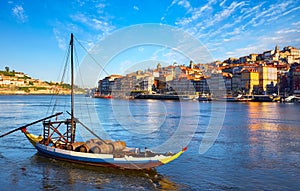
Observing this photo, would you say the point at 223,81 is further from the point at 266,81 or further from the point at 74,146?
the point at 74,146

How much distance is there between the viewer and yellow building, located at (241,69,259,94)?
360 ft

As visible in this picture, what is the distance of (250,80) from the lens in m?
110

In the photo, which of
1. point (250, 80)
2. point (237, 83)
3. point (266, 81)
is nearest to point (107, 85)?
point (237, 83)

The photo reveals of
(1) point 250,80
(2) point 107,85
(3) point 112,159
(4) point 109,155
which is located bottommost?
(3) point 112,159

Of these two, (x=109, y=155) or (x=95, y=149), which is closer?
(x=109, y=155)

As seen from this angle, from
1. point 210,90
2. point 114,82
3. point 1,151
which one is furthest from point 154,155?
point 114,82

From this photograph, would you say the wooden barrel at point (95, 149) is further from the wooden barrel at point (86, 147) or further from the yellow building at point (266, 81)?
the yellow building at point (266, 81)

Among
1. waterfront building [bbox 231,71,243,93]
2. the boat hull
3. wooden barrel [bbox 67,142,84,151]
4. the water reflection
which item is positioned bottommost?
the water reflection

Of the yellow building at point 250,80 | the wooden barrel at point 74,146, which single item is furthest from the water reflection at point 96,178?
the yellow building at point 250,80

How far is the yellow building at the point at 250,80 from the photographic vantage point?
10988cm

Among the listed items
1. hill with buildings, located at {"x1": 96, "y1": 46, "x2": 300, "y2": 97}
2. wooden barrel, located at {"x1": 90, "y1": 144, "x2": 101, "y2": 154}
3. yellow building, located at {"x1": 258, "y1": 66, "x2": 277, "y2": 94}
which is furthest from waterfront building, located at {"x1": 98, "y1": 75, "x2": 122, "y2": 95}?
wooden barrel, located at {"x1": 90, "y1": 144, "x2": 101, "y2": 154}

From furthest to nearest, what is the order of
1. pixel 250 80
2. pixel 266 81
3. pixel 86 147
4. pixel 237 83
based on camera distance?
pixel 237 83 < pixel 266 81 < pixel 250 80 < pixel 86 147

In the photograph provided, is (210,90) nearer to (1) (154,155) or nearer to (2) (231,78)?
(2) (231,78)

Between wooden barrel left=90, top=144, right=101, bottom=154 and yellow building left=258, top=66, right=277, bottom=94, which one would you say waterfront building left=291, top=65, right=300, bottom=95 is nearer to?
yellow building left=258, top=66, right=277, bottom=94
